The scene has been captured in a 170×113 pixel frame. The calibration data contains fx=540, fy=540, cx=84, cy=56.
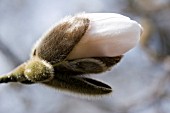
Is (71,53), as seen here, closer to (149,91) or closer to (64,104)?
(149,91)

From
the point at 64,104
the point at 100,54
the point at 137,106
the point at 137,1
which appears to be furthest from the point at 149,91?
the point at 100,54

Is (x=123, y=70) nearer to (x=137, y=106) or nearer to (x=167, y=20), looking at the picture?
(x=167, y=20)

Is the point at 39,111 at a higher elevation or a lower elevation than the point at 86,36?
higher

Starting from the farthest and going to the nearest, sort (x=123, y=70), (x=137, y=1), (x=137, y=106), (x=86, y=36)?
(x=123, y=70) < (x=137, y=1) < (x=137, y=106) < (x=86, y=36)

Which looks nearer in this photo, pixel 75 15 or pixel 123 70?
pixel 75 15

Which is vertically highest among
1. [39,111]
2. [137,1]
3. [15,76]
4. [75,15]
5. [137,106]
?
[137,1]

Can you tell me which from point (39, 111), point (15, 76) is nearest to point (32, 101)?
point (39, 111)

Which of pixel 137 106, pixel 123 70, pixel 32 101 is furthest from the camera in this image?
pixel 123 70
